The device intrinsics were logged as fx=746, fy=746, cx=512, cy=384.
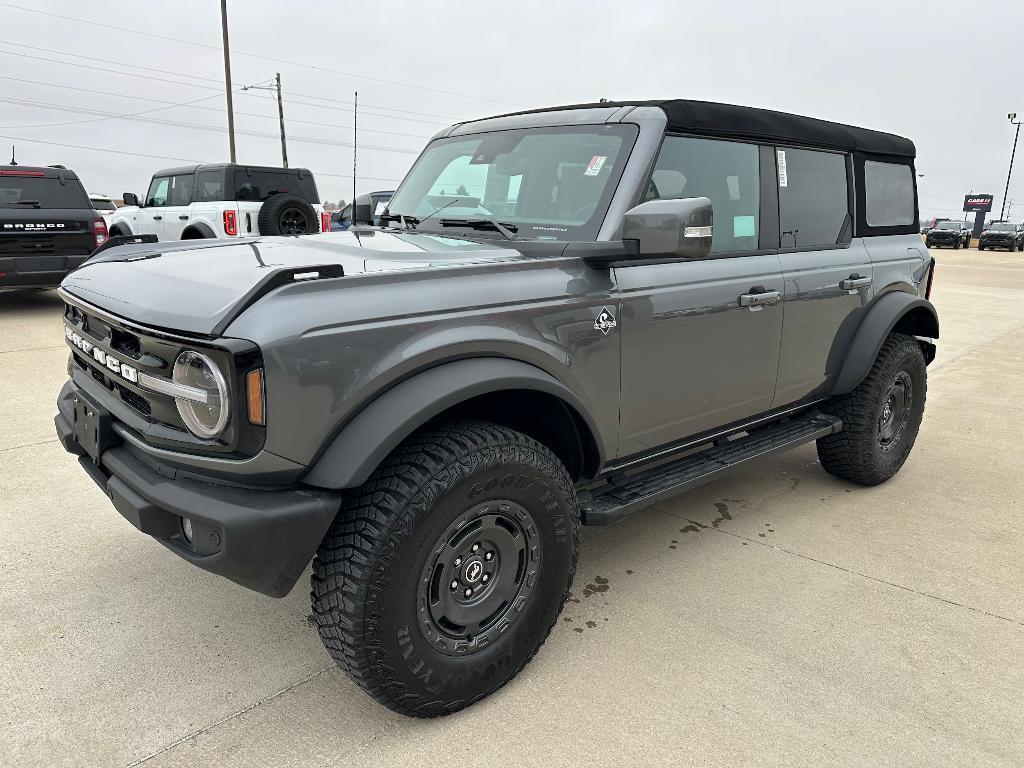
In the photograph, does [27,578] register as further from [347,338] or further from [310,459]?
[347,338]

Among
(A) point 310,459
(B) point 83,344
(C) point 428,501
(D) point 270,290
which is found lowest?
(C) point 428,501

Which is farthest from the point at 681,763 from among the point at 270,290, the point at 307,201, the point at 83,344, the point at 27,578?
the point at 307,201

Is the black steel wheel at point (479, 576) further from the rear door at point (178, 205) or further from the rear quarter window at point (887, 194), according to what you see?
the rear door at point (178, 205)

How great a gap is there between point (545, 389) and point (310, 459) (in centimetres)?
75

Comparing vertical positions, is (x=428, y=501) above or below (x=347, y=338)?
below

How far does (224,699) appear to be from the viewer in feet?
7.61

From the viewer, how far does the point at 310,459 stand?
1.95 metres

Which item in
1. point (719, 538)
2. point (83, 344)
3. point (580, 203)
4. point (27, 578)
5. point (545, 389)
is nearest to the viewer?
point (545, 389)

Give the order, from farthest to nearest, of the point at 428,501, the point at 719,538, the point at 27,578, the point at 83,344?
the point at 719,538, the point at 27,578, the point at 83,344, the point at 428,501

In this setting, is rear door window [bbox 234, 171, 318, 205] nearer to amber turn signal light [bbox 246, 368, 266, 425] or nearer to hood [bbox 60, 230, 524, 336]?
hood [bbox 60, 230, 524, 336]

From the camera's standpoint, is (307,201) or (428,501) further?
(307,201)

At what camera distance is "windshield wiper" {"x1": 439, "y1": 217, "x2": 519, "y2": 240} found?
2805mm

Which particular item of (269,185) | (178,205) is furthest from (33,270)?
(269,185)

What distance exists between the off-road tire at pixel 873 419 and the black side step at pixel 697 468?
0.13 metres
